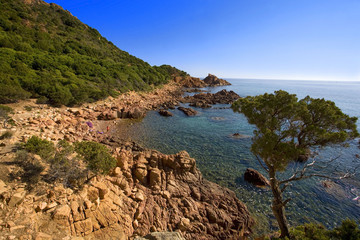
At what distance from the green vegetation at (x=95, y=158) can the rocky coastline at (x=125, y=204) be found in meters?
0.67

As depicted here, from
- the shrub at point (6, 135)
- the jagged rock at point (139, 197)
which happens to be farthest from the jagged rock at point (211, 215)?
the shrub at point (6, 135)

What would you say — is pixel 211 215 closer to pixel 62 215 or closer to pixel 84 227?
pixel 84 227

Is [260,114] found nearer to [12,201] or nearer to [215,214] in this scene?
[215,214]

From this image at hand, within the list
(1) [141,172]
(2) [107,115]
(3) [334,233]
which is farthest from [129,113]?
(3) [334,233]

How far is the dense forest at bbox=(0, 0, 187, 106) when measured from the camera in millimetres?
19672

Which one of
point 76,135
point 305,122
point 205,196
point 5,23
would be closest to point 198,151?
point 205,196

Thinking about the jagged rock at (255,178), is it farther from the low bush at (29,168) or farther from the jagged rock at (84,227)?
the low bush at (29,168)

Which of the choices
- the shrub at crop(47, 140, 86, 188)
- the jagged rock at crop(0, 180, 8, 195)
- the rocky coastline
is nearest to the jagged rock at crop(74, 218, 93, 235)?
the rocky coastline

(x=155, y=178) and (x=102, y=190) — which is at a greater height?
(x=102, y=190)

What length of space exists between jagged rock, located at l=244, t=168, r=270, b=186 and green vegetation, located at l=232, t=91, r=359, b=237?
14.8 feet

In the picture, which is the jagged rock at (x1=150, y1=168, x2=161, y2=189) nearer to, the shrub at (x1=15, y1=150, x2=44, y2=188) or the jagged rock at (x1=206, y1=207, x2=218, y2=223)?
the jagged rock at (x1=206, y1=207, x2=218, y2=223)

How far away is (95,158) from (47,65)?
90.3 feet

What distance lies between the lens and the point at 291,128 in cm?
817

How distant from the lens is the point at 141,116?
28.0 meters
